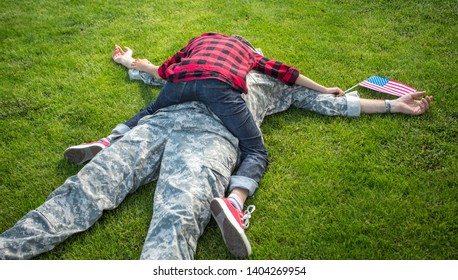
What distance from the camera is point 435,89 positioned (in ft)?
13.3

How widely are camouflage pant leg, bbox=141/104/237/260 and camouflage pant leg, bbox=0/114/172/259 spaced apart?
25cm

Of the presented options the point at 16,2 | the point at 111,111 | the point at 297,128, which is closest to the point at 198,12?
the point at 111,111

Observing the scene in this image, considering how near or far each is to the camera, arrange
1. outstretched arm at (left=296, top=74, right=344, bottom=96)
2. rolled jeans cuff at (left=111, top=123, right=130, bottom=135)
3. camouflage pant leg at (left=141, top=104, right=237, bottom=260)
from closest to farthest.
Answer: camouflage pant leg at (left=141, top=104, right=237, bottom=260) < rolled jeans cuff at (left=111, top=123, right=130, bottom=135) < outstretched arm at (left=296, top=74, right=344, bottom=96)

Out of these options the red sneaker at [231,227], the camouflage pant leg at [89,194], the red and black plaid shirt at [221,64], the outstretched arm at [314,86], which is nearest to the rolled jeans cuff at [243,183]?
the red sneaker at [231,227]

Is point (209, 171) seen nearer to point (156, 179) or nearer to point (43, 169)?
point (156, 179)

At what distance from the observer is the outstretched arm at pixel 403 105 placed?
3701mm

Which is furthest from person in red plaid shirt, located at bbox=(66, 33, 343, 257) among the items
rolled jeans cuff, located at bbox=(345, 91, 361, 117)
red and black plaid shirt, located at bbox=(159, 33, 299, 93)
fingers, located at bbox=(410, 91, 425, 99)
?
fingers, located at bbox=(410, 91, 425, 99)

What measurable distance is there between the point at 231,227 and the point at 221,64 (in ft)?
4.88

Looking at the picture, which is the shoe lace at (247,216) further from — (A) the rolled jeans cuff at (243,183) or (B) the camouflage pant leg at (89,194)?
(B) the camouflage pant leg at (89,194)

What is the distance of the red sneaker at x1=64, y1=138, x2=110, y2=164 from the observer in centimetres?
334

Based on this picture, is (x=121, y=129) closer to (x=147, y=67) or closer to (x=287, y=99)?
(x=147, y=67)

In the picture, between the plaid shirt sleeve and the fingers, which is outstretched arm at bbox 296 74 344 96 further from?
the fingers

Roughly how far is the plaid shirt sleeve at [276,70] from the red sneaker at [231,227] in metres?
1.60

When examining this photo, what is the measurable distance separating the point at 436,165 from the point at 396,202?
65 centimetres
